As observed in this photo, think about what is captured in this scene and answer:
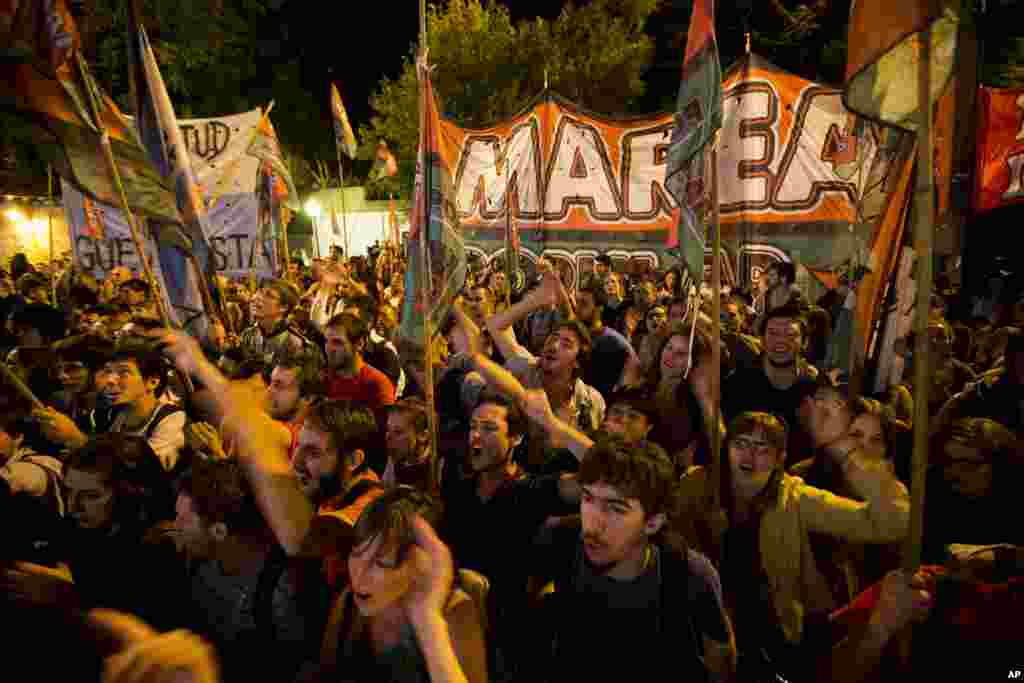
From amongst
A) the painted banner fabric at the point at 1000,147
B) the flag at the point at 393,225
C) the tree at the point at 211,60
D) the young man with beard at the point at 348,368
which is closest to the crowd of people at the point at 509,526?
the young man with beard at the point at 348,368

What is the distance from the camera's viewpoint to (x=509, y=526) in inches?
115

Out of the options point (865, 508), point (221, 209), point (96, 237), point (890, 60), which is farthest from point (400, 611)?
point (96, 237)

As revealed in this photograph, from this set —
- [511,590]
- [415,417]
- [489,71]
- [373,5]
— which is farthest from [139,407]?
[373,5]

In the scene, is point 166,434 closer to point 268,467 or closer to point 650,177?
point 268,467

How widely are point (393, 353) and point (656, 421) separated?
8.57ft

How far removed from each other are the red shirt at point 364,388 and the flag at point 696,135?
2217mm

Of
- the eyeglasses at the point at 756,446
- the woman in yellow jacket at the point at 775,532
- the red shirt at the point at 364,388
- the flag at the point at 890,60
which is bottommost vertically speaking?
the woman in yellow jacket at the point at 775,532

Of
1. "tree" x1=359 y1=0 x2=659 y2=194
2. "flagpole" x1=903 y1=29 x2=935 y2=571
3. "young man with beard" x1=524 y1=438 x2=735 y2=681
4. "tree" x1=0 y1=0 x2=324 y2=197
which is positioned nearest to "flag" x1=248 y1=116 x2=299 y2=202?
"young man with beard" x1=524 y1=438 x2=735 y2=681

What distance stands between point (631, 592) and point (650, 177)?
9.96 metres

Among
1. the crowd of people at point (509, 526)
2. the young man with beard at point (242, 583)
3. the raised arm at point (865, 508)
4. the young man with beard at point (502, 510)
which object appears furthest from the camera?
the young man with beard at point (502, 510)

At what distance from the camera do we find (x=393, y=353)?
5758mm

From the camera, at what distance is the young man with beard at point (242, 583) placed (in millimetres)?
2205

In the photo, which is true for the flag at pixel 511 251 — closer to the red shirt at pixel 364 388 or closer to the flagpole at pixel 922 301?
the red shirt at pixel 364 388

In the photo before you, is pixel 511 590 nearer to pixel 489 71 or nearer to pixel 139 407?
pixel 139 407
